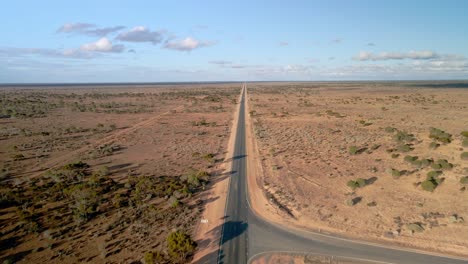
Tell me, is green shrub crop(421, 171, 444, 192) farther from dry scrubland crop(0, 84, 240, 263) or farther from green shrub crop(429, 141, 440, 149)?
dry scrubland crop(0, 84, 240, 263)

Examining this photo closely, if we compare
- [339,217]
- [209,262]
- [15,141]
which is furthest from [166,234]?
[15,141]

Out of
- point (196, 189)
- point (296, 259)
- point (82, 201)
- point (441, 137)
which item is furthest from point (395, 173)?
point (82, 201)

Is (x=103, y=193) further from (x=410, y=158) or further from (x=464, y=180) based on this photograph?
(x=464, y=180)

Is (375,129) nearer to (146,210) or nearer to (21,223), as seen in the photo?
(146,210)

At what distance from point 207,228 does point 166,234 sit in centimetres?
327

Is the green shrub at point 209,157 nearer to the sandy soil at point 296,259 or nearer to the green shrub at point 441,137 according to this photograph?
the sandy soil at point 296,259

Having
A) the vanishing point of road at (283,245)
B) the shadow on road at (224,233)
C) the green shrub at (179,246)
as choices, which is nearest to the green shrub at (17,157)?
the green shrub at (179,246)

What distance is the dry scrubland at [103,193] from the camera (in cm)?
1917

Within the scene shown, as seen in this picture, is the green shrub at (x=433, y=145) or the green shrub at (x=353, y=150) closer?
the green shrub at (x=433, y=145)

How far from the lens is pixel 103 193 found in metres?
27.8

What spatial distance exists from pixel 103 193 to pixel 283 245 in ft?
61.1

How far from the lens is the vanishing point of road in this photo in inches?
741

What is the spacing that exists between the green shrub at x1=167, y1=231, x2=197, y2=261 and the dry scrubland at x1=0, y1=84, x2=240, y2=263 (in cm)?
7

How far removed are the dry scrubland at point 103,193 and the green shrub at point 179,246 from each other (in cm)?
7
